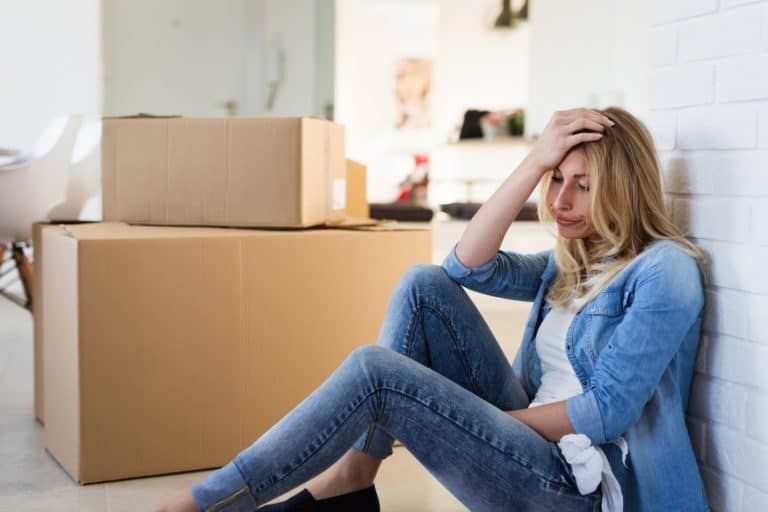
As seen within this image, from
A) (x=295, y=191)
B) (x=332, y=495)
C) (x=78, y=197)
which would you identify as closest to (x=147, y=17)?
(x=78, y=197)

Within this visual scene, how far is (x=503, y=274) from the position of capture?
64.7 inches

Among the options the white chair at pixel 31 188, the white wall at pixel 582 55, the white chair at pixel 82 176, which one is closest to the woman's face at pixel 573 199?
the white chair at pixel 31 188

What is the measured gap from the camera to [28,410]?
8.46 feet

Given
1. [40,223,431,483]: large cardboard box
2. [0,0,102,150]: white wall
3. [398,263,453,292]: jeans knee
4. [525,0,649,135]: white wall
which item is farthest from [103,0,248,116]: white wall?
[398,263,453,292]: jeans knee

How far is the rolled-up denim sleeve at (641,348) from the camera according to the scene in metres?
1.28

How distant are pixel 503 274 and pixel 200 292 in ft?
2.29

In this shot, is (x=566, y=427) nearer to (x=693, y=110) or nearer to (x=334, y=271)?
(x=693, y=110)

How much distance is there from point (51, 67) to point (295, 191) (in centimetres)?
420

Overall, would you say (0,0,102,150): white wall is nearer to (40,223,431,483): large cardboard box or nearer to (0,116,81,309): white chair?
(0,116,81,309): white chair

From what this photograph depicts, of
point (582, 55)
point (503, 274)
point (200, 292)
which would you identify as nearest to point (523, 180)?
point (503, 274)

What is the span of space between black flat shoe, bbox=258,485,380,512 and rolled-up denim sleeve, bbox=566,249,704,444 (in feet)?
1.50

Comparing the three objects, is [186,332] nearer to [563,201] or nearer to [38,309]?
[38,309]

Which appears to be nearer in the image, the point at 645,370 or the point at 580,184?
the point at 645,370

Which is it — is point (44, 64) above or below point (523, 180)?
above
